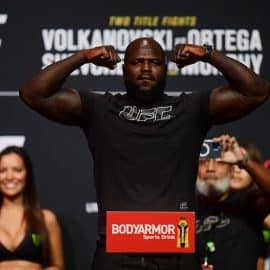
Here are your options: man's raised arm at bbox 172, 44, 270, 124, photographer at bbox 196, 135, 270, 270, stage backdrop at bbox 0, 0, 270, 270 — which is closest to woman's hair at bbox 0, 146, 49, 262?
stage backdrop at bbox 0, 0, 270, 270

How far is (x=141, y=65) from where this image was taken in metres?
1.78

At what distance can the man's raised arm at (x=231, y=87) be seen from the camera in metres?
1.78

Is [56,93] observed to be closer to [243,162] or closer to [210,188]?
[243,162]

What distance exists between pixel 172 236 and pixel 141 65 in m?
0.43

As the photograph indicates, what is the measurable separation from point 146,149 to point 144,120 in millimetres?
79

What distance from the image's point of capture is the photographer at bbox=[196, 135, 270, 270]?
259 centimetres

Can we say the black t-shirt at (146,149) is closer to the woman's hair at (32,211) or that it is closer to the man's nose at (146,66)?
the man's nose at (146,66)

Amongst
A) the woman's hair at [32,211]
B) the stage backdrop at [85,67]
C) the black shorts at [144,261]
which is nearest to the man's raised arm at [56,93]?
the black shorts at [144,261]

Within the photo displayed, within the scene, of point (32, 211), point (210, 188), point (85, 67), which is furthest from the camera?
point (85, 67)

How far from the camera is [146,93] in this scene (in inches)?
69.8

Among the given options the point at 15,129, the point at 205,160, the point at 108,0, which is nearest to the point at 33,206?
the point at 15,129

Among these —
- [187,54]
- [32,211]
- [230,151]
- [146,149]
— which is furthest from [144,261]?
[32,211]

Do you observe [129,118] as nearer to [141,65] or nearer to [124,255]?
[141,65]

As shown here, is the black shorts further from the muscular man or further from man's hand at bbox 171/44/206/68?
man's hand at bbox 171/44/206/68
